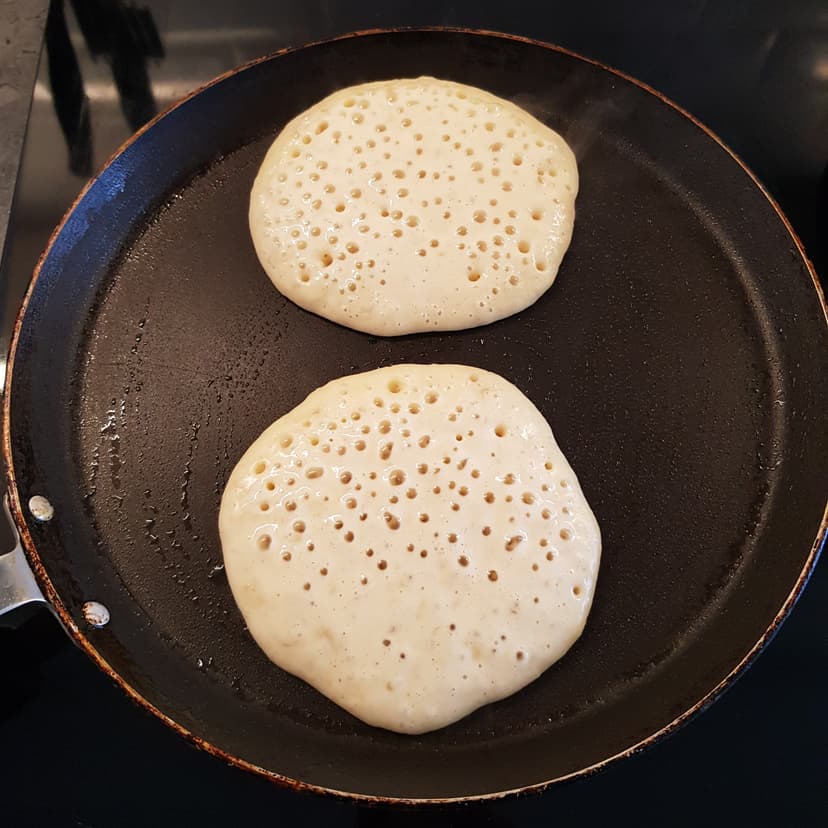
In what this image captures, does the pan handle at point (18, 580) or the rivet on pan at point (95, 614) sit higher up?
the pan handle at point (18, 580)

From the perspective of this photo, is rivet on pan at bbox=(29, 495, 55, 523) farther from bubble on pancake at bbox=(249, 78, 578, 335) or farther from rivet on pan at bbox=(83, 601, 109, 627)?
bubble on pancake at bbox=(249, 78, 578, 335)

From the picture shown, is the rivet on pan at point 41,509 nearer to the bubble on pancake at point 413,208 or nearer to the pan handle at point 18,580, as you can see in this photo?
the pan handle at point 18,580

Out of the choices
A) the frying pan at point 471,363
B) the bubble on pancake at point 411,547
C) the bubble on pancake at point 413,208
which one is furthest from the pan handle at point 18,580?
the bubble on pancake at point 413,208

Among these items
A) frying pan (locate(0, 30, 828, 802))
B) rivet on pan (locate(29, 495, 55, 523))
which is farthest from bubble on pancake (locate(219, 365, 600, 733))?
rivet on pan (locate(29, 495, 55, 523))

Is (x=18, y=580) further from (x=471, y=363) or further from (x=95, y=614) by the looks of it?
(x=471, y=363)

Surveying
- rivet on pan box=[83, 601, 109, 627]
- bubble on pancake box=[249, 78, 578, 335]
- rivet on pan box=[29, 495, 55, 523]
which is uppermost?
bubble on pancake box=[249, 78, 578, 335]

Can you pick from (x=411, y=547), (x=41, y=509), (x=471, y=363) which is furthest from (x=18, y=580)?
(x=471, y=363)

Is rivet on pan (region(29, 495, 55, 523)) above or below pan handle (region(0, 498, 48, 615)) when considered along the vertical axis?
above
